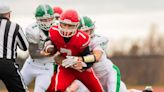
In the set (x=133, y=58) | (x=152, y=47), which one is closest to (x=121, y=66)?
(x=133, y=58)

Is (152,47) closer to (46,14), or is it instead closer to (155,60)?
(155,60)

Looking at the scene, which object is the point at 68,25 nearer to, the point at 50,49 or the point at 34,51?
the point at 50,49

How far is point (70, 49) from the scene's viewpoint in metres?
10.3

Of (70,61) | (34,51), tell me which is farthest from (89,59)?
(34,51)

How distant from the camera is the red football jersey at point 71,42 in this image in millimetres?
10234

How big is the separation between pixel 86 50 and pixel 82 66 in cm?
27

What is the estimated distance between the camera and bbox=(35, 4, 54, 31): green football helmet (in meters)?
11.3

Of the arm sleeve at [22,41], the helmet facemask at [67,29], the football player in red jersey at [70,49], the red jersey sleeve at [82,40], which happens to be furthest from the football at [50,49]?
the arm sleeve at [22,41]

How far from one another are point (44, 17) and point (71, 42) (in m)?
1.19

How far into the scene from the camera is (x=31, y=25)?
38.1ft

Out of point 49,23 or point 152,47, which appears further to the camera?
point 152,47

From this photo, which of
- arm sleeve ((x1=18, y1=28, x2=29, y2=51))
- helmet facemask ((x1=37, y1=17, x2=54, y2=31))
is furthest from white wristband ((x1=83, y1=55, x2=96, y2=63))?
helmet facemask ((x1=37, y1=17, x2=54, y2=31))

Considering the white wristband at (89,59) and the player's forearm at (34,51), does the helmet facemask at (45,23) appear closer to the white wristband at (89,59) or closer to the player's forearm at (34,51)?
the player's forearm at (34,51)

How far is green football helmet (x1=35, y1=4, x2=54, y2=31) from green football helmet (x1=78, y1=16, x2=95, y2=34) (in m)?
0.51
